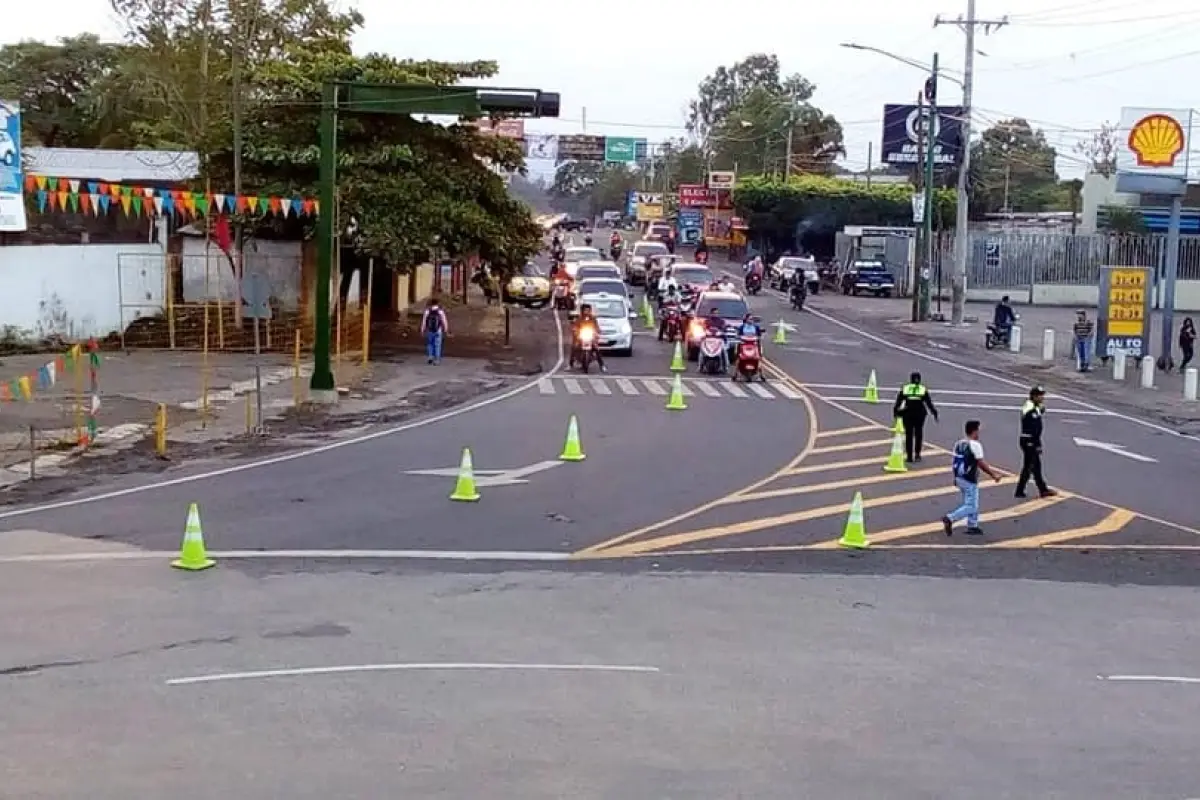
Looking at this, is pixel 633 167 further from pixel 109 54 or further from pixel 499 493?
pixel 499 493

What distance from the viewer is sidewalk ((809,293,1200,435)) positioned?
32875 millimetres

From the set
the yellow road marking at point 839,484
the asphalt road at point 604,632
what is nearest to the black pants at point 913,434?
the asphalt road at point 604,632

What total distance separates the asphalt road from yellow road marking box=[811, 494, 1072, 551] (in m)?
0.06

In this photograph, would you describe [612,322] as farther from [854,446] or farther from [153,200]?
[854,446]

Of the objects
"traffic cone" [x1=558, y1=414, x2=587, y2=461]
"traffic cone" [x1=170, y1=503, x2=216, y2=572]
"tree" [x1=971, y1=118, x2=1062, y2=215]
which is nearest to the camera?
"traffic cone" [x1=170, y1=503, x2=216, y2=572]

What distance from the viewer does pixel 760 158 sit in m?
128

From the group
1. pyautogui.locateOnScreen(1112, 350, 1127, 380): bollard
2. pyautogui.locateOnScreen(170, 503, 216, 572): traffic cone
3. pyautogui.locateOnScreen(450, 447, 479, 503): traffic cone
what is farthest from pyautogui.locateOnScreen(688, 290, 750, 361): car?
pyautogui.locateOnScreen(170, 503, 216, 572): traffic cone

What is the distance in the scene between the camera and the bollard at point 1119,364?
3766cm

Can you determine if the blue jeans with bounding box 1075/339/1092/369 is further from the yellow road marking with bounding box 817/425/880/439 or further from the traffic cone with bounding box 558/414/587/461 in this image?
the traffic cone with bounding box 558/414/587/461

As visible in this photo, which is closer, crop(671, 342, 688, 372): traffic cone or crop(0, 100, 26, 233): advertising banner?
crop(0, 100, 26, 233): advertising banner

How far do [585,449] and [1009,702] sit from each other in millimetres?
13513

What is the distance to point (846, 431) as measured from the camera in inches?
1032

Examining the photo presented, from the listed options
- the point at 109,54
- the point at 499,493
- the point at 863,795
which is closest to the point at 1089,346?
the point at 499,493

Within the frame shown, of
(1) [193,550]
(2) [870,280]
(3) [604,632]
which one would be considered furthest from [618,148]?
(3) [604,632]
